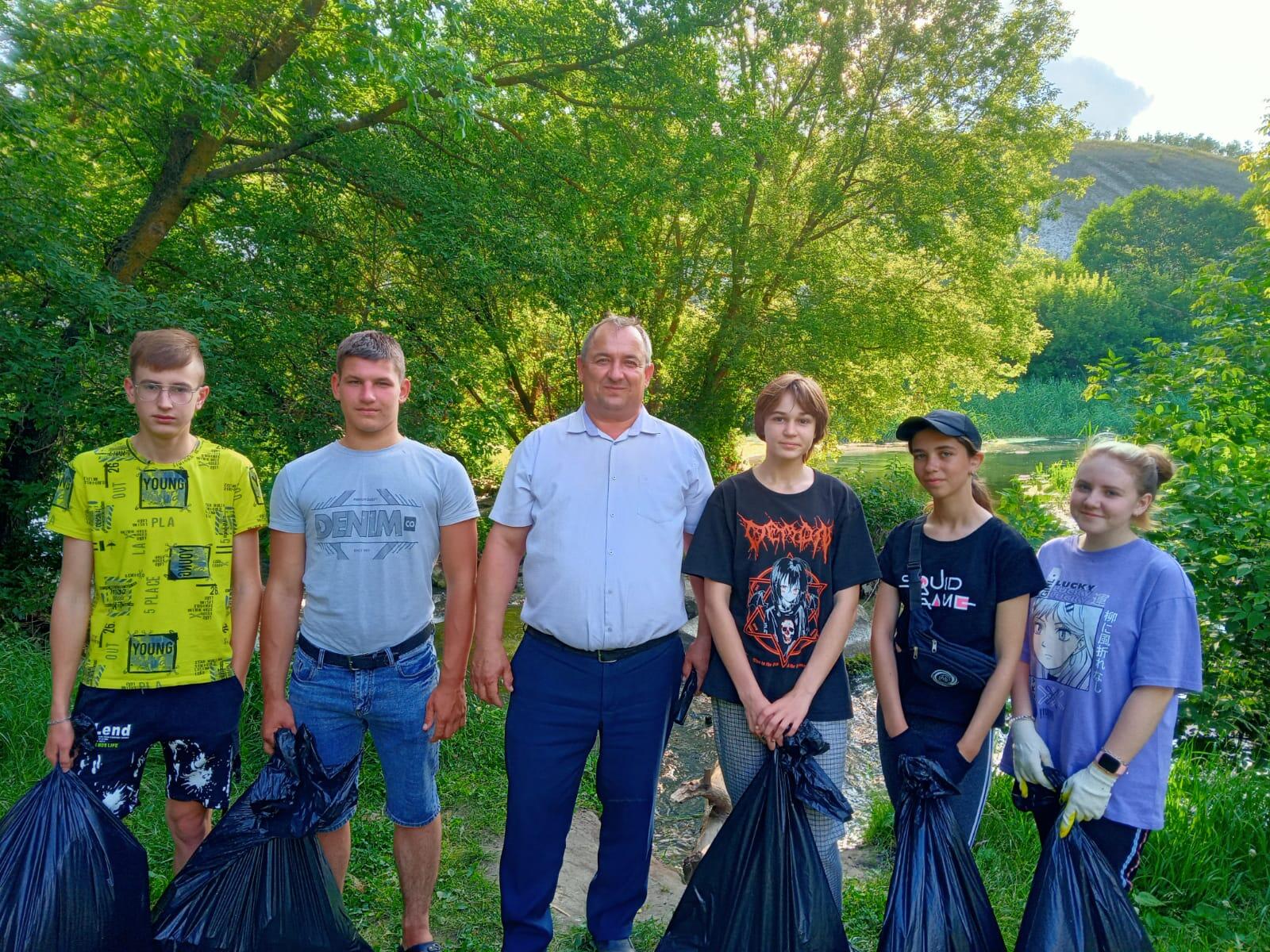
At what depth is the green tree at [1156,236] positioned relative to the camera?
47125mm

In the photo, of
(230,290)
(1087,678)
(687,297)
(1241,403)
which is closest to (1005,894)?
(1087,678)

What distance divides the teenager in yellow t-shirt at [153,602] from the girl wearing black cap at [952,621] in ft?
6.03

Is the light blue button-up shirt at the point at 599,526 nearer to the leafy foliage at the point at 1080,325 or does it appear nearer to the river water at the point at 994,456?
the river water at the point at 994,456

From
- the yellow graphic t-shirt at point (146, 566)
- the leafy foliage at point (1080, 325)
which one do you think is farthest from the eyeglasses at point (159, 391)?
the leafy foliage at point (1080, 325)

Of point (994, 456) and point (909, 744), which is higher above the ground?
point (994, 456)

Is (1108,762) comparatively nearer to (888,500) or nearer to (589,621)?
(589,621)

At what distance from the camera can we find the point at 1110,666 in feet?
6.81

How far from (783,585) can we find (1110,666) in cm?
84

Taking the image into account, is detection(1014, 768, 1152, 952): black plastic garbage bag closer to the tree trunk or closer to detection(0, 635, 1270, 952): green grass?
detection(0, 635, 1270, 952): green grass

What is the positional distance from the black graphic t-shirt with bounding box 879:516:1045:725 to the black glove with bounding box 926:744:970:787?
0.08 metres

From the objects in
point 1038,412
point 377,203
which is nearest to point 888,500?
point 377,203

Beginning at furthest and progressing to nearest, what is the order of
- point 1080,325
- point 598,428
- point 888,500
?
point 1080,325
point 888,500
point 598,428

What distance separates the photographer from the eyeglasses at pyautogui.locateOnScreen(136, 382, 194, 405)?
2.18 m

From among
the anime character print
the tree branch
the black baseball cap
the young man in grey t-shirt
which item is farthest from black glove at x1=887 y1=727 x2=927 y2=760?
the tree branch
